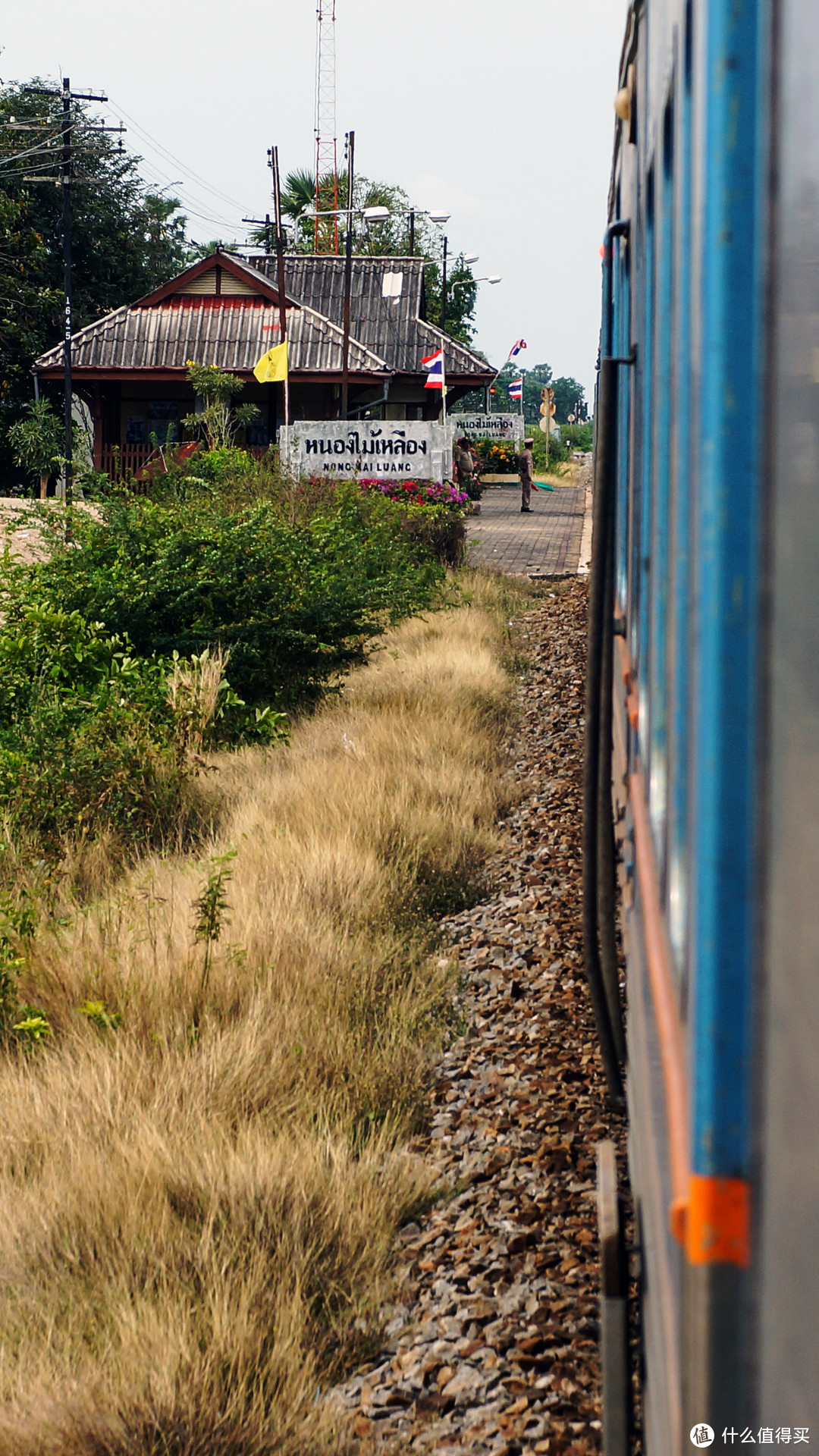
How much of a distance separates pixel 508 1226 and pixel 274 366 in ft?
66.9

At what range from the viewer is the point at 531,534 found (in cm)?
2483

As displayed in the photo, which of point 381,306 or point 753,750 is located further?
point 381,306

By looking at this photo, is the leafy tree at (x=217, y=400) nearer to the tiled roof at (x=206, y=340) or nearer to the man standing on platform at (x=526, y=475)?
the tiled roof at (x=206, y=340)

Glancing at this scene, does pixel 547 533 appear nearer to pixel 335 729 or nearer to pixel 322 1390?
pixel 335 729

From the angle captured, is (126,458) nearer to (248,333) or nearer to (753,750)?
(248,333)

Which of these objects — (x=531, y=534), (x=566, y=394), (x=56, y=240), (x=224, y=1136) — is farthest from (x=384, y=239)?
(x=566, y=394)

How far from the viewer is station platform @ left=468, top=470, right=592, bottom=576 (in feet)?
62.5

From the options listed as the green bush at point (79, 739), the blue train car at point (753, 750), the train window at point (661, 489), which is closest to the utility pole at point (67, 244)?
the green bush at point (79, 739)

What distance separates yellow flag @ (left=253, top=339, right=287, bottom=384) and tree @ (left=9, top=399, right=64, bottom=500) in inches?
556

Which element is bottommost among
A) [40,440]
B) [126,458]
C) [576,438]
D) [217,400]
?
[126,458]

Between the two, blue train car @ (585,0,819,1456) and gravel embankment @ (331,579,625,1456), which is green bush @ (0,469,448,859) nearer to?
gravel embankment @ (331,579,625,1456)

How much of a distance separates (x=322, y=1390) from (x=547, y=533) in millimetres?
22855

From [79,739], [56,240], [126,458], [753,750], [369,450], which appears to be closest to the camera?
[753,750]

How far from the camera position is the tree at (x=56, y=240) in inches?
1583
